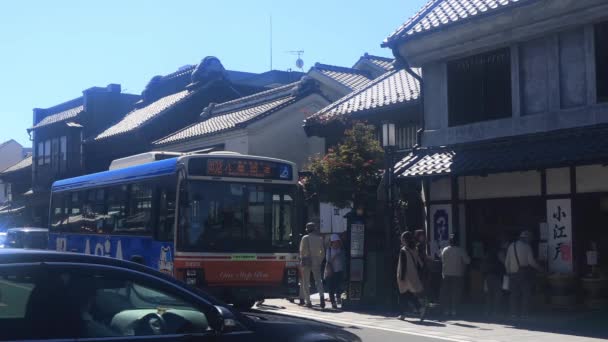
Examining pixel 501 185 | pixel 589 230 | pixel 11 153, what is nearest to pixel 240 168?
pixel 501 185

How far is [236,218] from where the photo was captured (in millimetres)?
15211

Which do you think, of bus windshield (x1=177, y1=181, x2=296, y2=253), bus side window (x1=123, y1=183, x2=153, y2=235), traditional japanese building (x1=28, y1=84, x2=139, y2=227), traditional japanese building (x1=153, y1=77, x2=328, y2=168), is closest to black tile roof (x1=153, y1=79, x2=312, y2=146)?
traditional japanese building (x1=153, y1=77, x2=328, y2=168)

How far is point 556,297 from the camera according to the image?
53.0 ft

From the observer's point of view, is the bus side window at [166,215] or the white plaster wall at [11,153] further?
the white plaster wall at [11,153]

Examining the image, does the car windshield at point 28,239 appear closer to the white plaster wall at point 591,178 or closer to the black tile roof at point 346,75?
the black tile roof at point 346,75

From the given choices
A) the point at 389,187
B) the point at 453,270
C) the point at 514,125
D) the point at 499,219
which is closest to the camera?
the point at 453,270

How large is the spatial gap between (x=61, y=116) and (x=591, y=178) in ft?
133

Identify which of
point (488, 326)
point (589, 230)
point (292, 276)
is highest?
point (589, 230)

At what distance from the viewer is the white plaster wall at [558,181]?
16.4m

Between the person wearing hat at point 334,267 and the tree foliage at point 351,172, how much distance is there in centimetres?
106

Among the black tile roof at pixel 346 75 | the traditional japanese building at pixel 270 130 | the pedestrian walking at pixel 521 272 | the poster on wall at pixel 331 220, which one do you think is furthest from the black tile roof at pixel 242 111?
the pedestrian walking at pixel 521 272

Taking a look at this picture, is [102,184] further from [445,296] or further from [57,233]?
[445,296]

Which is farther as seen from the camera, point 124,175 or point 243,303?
point 124,175

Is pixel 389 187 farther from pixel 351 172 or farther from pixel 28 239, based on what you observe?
pixel 28 239
